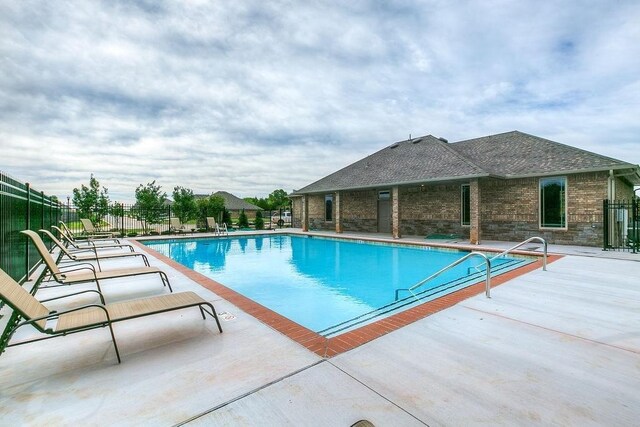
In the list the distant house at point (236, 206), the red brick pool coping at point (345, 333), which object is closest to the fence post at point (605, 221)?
the red brick pool coping at point (345, 333)

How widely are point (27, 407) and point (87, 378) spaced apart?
1.41ft

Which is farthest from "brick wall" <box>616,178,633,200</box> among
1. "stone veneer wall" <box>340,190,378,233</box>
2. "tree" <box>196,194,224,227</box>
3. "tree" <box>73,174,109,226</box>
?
"tree" <box>73,174,109,226</box>

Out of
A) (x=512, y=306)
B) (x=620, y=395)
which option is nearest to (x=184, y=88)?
(x=512, y=306)

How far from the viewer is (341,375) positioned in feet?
8.71

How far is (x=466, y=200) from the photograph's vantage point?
1573cm

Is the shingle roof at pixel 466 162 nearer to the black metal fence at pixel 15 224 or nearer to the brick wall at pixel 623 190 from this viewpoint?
the brick wall at pixel 623 190

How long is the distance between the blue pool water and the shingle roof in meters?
4.10

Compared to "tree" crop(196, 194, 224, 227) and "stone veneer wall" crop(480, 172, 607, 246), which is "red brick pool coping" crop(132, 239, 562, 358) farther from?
"tree" crop(196, 194, 224, 227)

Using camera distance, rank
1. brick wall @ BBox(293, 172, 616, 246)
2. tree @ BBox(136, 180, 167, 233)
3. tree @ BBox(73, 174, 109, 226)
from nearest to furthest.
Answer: brick wall @ BBox(293, 172, 616, 246), tree @ BBox(73, 174, 109, 226), tree @ BBox(136, 180, 167, 233)

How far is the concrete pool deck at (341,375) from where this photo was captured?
2156 millimetres

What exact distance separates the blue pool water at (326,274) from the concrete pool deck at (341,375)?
1.30 meters

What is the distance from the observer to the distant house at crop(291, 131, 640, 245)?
1223 cm

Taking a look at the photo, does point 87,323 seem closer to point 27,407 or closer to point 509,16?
point 27,407

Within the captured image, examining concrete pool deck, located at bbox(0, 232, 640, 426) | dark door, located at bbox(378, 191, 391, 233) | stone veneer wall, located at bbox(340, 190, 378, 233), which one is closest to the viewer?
concrete pool deck, located at bbox(0, 232, 640, 426)
